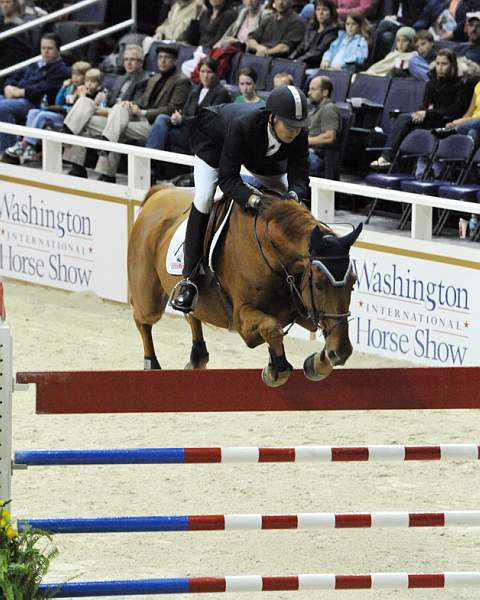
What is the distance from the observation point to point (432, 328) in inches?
429

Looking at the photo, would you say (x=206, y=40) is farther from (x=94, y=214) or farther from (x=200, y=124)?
(x=200, y=124)

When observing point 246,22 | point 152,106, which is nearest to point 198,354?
point 152,106

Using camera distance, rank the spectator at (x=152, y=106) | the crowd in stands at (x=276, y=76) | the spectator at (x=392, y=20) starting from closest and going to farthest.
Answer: the crowd in stands at (x=276, y=76)
the spectator at (x=152, y=106)
the spectator at (x=392, y=20)

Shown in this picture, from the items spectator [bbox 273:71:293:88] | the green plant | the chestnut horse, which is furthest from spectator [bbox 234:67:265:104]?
the green plant

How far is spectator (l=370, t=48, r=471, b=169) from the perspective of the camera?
12695 millimetres

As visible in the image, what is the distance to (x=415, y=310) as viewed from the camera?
1097 centimetres

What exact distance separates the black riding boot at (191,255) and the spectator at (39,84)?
8.71 m

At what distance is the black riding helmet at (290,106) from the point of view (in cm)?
677

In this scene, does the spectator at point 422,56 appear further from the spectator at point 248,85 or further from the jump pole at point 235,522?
the jump pole at point 235,522

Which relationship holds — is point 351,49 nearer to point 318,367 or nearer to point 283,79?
point 283,79

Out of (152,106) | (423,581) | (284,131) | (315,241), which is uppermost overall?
(284,131)

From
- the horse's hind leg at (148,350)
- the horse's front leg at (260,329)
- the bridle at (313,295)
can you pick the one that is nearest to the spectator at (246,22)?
the horse's hind leg at (148,350)

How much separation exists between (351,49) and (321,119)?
1795mm

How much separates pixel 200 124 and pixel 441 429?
3243mm
